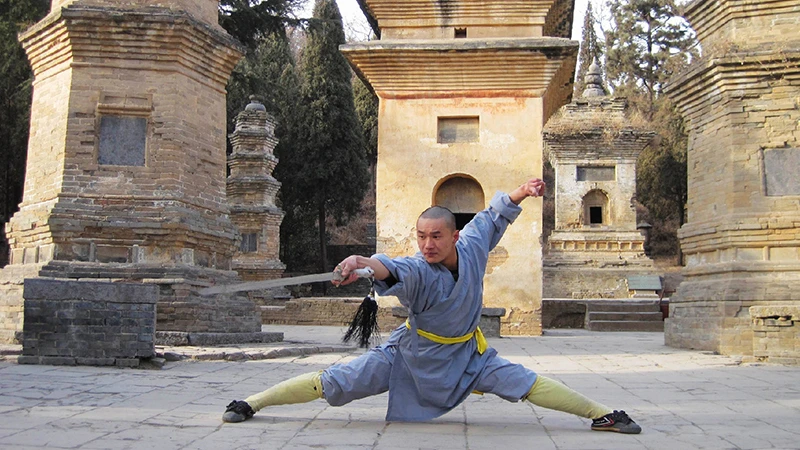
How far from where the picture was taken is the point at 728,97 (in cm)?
1112

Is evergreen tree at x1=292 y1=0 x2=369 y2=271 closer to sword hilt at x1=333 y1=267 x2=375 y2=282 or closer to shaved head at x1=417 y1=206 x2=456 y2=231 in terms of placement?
shaved head at x1=417 y1=206 x2=456 y2=231

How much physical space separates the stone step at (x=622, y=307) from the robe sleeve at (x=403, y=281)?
15705mm

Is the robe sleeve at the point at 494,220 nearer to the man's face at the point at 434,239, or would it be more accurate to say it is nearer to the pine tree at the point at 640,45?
the man's face at the point at 434,239

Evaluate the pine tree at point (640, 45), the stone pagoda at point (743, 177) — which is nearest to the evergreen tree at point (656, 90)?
the pine tree at point (640, 45)

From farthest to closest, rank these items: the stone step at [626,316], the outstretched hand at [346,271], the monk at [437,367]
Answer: the stone step at [626,316], the monk at [437,367], the outstretched hand at [346,271]

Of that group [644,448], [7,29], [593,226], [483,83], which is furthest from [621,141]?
[644,448]

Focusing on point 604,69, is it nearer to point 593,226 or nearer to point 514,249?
point 593,226

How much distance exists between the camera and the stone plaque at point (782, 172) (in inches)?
420

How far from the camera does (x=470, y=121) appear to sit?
1496 cm

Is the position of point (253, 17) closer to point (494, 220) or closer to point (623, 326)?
point (623, 326)

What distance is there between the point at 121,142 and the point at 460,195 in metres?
6.82

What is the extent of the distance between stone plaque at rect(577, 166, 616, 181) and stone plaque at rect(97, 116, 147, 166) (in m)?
19.1

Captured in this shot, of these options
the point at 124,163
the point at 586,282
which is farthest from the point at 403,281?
the point at 586,282

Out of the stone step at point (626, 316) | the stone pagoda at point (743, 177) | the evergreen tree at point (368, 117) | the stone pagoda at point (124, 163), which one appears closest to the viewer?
the stone pagoda at point (124, 163)
